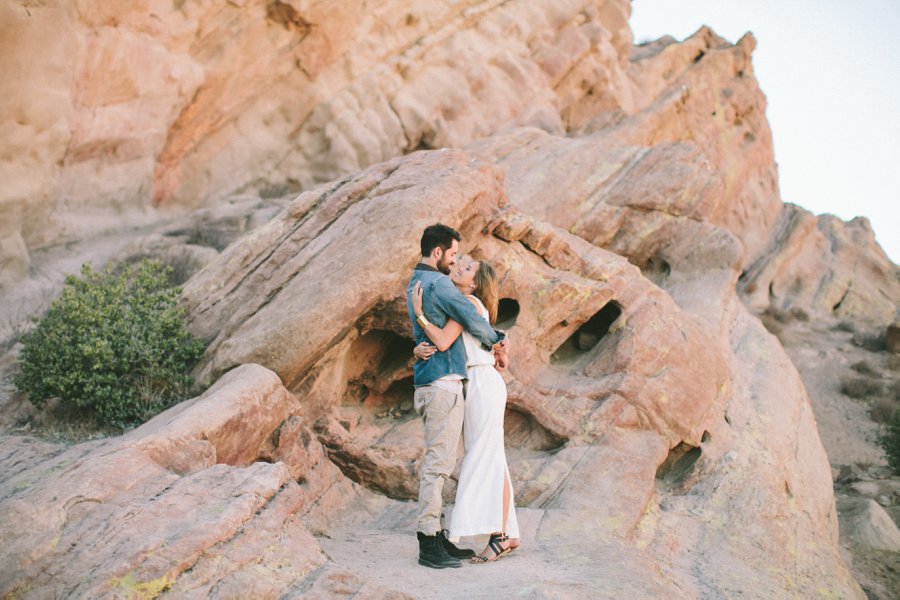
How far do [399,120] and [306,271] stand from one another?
36.8ft

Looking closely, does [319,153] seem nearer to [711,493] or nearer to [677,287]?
[677,287]

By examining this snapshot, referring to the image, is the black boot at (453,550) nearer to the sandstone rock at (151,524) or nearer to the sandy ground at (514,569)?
the sandy ground at (514,569)

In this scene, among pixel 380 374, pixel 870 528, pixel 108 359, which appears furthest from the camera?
pixel 870 528

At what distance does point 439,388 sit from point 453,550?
1351mm

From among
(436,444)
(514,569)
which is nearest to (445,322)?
(436,444)

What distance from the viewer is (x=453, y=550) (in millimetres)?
6566

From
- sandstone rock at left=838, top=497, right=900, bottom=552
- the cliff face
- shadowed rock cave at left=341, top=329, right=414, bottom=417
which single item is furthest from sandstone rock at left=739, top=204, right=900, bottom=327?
shadowed rock cave at left=341, top=329, right=414, bottom=417

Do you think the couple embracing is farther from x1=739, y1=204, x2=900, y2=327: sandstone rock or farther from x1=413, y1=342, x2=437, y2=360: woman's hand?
x1=739, y1=204, x2=900, y2=327: sandstone rock

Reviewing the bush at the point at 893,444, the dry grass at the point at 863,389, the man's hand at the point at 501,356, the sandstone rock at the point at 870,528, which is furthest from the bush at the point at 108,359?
the dry grass at the point at 863,389

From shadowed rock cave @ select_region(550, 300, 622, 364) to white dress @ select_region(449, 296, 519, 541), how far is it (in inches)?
167

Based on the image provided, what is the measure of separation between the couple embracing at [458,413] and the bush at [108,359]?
3.76 meters

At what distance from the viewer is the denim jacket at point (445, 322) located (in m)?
6.71

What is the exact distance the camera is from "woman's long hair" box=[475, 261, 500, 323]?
286 inches

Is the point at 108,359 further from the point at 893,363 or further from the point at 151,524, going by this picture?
the point at 893,363
